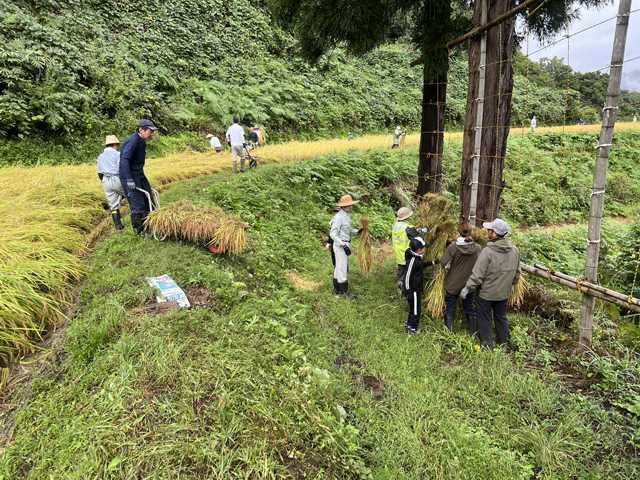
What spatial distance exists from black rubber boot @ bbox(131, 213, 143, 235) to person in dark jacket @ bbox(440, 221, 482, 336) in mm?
5152

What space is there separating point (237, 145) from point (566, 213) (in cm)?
1453

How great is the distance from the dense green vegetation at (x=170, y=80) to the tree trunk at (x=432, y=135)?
3.23 feet

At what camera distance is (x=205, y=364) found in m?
3.33

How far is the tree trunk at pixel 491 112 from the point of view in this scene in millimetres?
5324

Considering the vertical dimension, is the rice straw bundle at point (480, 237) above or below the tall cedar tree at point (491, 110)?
below

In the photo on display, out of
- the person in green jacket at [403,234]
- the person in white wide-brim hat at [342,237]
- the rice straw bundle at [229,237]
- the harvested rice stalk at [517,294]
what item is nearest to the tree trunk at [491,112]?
the person in green jacket at [403,234]

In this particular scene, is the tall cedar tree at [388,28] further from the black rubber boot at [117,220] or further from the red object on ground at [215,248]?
the black rubber boot at [117,220]

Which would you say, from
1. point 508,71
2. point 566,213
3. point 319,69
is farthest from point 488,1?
point 319,69

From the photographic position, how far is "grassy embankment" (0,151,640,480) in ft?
8.69

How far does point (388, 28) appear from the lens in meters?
7.62

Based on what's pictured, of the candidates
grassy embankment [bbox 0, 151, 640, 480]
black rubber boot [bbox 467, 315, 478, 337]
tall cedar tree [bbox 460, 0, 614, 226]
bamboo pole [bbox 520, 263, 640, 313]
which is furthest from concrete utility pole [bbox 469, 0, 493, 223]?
grassy embankment [bbox 0, 151, 640, 480]

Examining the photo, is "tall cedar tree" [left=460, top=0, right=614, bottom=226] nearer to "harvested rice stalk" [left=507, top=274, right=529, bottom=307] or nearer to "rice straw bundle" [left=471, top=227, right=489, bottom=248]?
"rice straw bundle" [left=471, top=227, right=489, bottom=248]

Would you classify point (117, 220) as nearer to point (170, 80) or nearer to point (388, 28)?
point (388, 28)

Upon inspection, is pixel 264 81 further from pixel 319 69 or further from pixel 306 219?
pixel 306 219
